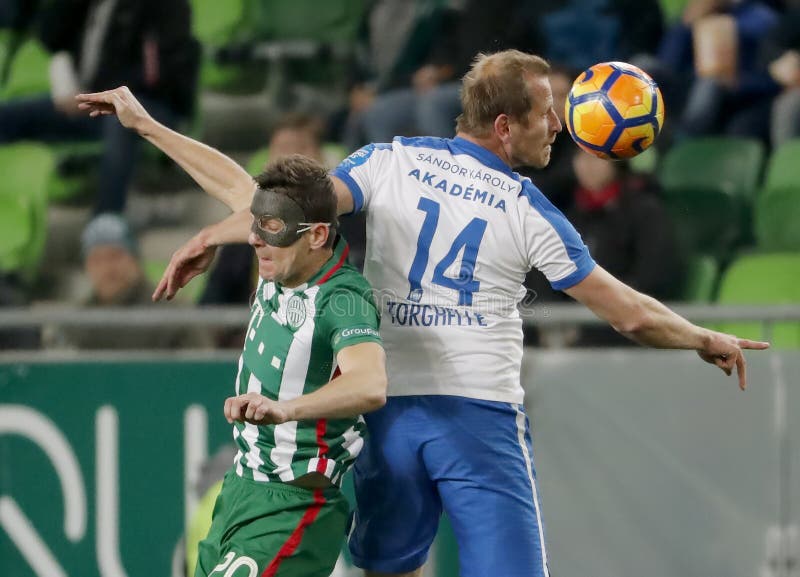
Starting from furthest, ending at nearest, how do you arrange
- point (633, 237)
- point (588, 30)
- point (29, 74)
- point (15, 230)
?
point (29, 74), point (15, 230), point (588, 30), point (633, 237)

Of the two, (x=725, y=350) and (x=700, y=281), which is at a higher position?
(x=725, y=350)

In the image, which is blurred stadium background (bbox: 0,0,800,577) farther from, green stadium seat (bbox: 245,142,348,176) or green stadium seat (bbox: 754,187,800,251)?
green stadium seat (bbox: 245,142,348,176)

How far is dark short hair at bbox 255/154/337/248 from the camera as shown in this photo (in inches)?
147

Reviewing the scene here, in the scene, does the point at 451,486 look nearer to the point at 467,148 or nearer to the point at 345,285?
the point at 345,285

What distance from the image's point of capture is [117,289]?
22.7ft

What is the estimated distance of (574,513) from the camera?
19.2ft

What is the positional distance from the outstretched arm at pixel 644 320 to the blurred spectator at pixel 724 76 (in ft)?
12.0

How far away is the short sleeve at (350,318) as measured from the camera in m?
3.65

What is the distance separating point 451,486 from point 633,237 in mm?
2739

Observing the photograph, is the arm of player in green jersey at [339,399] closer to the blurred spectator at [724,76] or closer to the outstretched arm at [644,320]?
the outstretched arm at [644,320]

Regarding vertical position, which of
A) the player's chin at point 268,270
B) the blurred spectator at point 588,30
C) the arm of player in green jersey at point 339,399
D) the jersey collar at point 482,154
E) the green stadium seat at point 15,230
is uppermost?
the blurred spectator at point 588,30

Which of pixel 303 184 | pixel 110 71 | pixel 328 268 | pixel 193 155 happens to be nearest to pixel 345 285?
pixel 328 268

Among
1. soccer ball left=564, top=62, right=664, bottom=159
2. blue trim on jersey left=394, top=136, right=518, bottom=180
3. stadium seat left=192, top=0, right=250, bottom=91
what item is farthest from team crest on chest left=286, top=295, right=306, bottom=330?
stadium seat left=192, top=0, right=250, bottom=91

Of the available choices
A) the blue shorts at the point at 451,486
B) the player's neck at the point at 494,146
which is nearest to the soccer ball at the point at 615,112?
the player's neck at the point at 494,146
